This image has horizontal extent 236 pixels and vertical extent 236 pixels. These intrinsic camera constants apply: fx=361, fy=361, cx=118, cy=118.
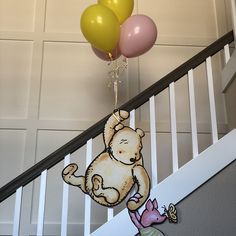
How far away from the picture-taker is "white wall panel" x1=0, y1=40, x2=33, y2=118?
10.4 ft

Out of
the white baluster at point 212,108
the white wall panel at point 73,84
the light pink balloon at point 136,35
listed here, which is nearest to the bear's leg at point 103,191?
the white baluster at point 212,108

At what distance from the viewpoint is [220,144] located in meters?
2.12

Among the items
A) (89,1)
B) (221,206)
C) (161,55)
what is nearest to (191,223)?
(221,206)

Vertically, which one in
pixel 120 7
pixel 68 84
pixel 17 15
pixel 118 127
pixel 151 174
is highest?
pixel 17 15

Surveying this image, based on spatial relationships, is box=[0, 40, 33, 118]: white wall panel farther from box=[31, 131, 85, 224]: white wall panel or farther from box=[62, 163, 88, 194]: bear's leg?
box=[62, 163, 88, 194]: bear's leg

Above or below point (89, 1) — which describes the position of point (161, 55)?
below

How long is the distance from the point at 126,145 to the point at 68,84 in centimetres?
→ 141

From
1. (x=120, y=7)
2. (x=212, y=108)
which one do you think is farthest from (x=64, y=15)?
(x=212, y=108)

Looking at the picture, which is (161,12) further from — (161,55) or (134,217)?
(134,217)

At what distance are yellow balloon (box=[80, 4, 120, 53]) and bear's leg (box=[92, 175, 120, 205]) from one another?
0.77 metres

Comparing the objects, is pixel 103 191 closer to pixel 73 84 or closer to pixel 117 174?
pixel 117 174

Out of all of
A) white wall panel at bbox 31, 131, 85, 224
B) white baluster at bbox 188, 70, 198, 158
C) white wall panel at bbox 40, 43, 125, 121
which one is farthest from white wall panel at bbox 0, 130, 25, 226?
white baluster at bbox 188, 70, 198, 158

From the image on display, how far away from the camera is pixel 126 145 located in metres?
2.02

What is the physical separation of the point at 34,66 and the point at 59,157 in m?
1.50
